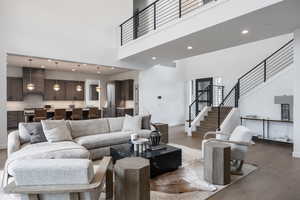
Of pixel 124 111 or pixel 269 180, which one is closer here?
pixel 269 180

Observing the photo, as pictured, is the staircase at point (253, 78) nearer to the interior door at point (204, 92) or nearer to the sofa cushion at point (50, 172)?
the interior door at point (204, 92)

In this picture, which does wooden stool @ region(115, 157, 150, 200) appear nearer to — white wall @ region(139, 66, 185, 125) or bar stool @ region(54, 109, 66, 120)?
bar stool @ region(54, 109, 66, 120)

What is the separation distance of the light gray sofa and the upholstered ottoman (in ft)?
4.74

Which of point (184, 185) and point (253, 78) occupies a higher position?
point (253, 78)

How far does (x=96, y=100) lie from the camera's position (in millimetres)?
10617

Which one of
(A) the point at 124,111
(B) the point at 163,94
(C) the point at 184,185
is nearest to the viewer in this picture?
(C) the point at 184,185

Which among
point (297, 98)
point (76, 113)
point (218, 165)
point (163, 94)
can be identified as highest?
point (163, 94)

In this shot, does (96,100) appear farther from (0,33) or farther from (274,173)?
(274,173)

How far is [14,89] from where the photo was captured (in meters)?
8.08

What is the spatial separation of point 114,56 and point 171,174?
5499 mm

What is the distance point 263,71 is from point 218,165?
230 inches

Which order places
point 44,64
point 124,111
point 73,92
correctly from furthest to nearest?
point 73,92 → point 124,111 → point 44,64

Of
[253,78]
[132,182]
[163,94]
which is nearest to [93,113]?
[163,94]

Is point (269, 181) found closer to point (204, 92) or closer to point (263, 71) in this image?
point (263, 71)
